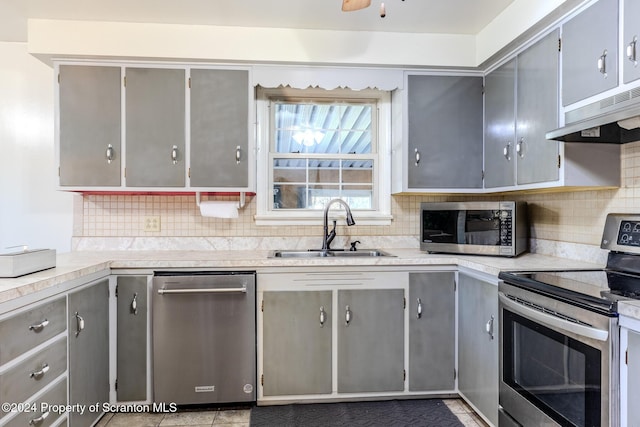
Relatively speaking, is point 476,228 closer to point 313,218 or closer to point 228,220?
point 313,218

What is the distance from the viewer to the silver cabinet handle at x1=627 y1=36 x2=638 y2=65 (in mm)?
1417

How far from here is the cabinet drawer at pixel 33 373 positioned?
51.9 inches

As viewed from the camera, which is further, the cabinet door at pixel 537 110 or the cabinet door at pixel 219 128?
the cabinet door at pixel 219 128

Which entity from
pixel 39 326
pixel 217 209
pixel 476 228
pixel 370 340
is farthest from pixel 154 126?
pixel 476 228

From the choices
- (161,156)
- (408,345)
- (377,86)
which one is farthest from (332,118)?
(408,345)

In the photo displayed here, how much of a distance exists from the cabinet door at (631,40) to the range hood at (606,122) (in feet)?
0.24

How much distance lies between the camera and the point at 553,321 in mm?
1387

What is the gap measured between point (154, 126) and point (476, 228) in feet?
7.00

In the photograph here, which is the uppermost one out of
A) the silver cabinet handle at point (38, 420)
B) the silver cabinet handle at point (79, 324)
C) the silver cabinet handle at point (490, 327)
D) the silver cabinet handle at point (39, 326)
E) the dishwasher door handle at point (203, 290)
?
the dishwasher door handle at point (203, 290)

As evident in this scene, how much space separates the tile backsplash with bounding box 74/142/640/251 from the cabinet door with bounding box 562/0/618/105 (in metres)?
Result: 0.70

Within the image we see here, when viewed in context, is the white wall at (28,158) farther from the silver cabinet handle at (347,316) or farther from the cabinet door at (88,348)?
the silver cabinet handle at (347,316)

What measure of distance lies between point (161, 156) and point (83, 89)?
2.08ft

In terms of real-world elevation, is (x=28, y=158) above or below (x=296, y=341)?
Result: above

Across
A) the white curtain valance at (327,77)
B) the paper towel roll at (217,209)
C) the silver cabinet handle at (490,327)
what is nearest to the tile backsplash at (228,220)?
the paper towel roll at (217,209)
